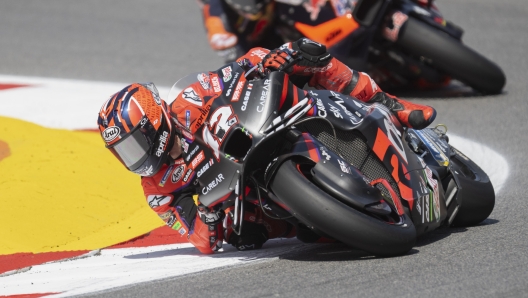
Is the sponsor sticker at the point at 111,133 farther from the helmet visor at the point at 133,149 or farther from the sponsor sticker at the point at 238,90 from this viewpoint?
the sponsor sticker at the point at 238,90

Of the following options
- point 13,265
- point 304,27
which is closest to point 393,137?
point 13,265

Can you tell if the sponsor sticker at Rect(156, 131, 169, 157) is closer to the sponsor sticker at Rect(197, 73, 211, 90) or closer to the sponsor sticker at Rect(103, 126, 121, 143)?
the sponsor sticker at Rect(103, 126, 121, 143)

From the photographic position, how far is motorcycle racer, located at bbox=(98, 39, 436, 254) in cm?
454

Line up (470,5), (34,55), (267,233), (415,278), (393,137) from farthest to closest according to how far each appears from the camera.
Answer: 1. (470,5)
2. (34,55)
3. (267,233)
4. (393,137)
5. (415,278)

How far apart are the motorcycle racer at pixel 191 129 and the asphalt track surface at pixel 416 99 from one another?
1.28 feet

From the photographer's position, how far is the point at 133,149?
4547 millimetres

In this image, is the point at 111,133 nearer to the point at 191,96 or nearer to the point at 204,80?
the point at 191,96

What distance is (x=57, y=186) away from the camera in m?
6.45

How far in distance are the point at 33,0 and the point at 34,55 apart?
2.73m

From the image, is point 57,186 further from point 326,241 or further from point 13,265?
point 326,241

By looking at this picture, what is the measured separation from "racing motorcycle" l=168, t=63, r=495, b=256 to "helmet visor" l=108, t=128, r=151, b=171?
27 cm

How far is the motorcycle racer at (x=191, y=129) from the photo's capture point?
179 inches

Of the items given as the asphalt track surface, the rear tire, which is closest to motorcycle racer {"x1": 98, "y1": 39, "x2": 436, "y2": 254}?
the asphalt track surface

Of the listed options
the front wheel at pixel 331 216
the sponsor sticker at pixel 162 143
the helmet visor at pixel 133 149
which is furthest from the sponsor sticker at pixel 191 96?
the front wheel at pixel 331 216
